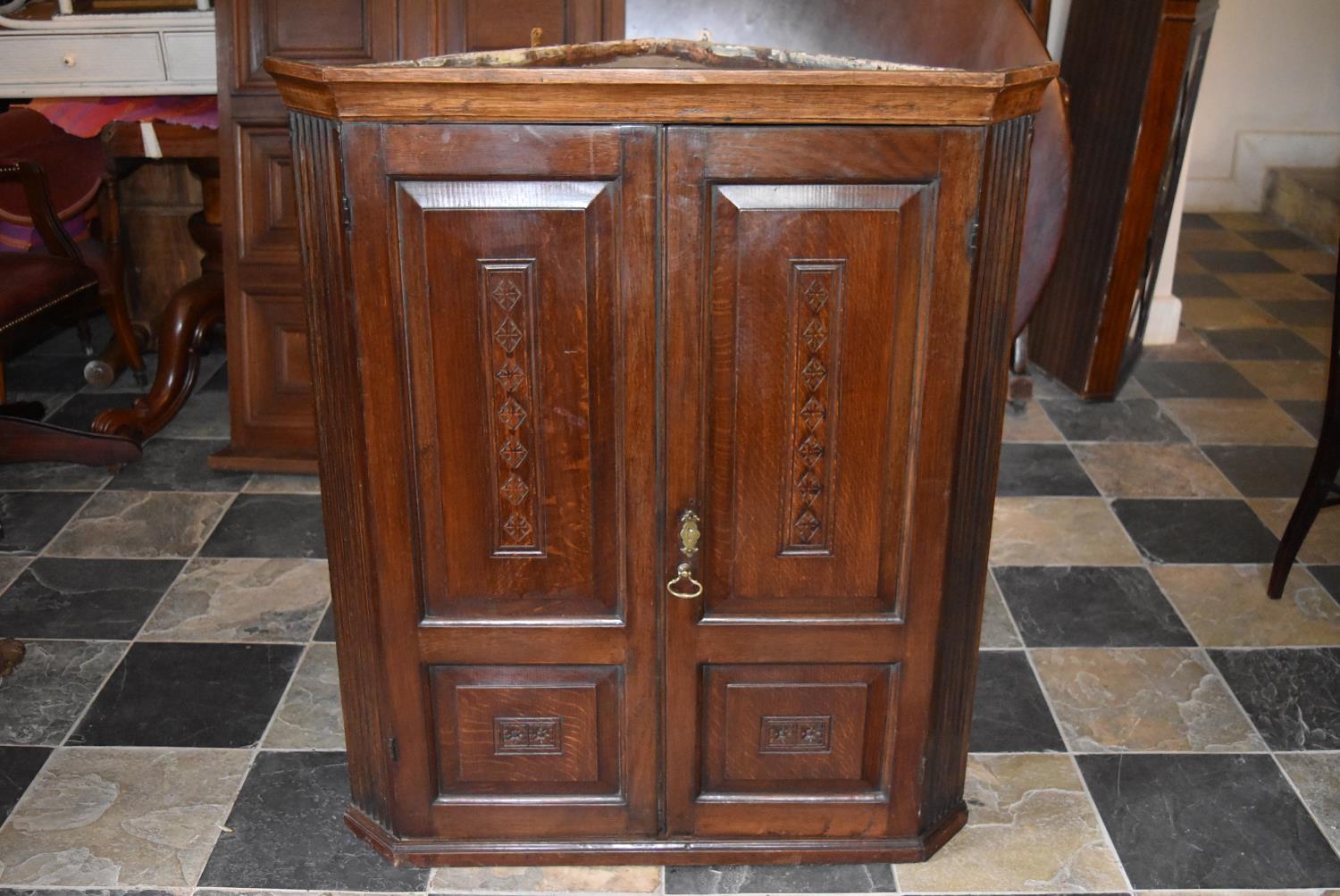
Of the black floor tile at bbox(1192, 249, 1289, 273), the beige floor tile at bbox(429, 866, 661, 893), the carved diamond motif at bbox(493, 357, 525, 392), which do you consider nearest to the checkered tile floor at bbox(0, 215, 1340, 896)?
the beige floor tile at bbox(429, 866, 661, 893)

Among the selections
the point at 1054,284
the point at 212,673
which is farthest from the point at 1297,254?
the point at 212,673

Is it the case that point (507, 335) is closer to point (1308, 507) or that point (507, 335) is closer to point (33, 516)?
point (1308, 507)

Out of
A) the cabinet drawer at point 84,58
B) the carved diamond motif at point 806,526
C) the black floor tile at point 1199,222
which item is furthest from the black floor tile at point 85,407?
the black floor tile at point 1199,222

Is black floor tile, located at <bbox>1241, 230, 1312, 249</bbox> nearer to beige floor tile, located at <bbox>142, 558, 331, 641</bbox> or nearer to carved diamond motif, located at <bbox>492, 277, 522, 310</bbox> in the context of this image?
beige floor tile, located at <bbox>142, 558, 331, 641</bbox>

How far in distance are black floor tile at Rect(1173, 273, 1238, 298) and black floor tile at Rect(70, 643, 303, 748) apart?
377 cm

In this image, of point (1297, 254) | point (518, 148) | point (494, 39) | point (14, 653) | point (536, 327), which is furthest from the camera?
point (1297, 254)

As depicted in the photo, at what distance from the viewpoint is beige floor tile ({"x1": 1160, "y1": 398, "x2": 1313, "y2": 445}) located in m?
3.99

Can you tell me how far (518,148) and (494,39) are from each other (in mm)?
1914

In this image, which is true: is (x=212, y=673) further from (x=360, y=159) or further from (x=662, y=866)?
(x=360, y=159)

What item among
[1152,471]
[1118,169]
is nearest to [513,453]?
[1152,471]

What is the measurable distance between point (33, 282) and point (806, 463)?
92.8 inches

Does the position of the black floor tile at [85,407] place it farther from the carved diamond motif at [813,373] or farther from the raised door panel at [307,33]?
the carved diamond motif at [813,373]

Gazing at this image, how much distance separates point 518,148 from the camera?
1739 mm

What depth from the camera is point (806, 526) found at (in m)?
1.99
